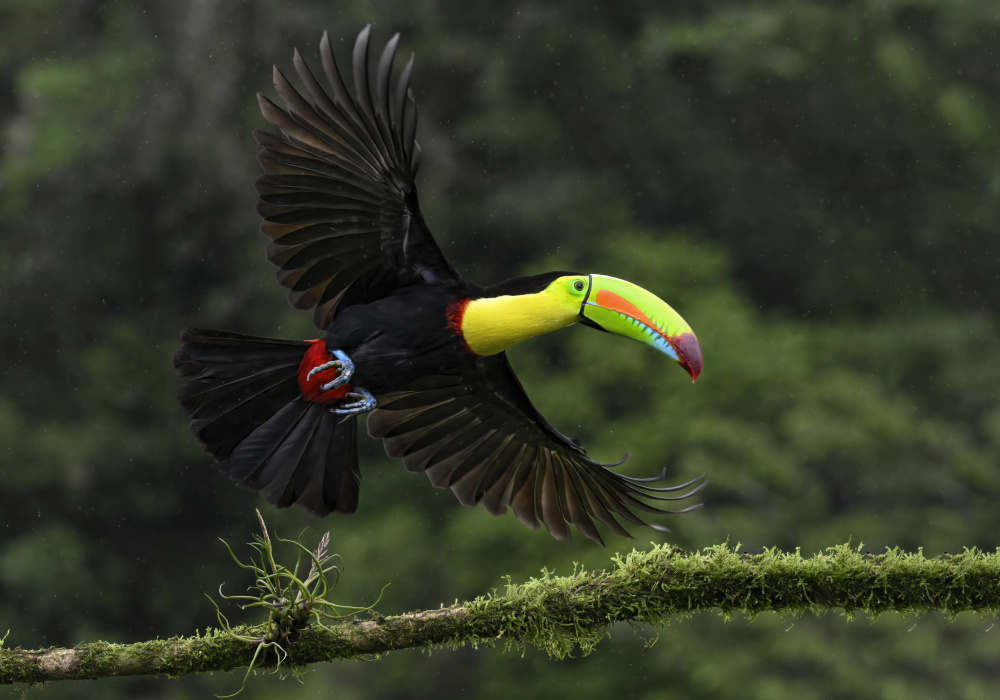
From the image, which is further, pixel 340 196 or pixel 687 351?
pixel 340 196

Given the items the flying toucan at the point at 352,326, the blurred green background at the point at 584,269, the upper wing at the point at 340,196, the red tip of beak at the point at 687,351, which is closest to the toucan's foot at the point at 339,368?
the flying toucan at the point at 352,326

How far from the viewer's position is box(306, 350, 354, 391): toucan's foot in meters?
2.97

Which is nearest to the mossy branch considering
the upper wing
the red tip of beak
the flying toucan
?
the flying toucan

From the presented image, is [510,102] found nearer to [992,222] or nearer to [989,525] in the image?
[992,222]

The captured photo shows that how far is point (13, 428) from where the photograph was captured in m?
8.49

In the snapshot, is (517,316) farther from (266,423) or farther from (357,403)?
(266,423)

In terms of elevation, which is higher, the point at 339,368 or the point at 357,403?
the point at 339,368

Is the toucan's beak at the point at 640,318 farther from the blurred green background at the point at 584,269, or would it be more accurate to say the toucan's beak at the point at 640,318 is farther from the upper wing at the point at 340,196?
the blurred green background at the point at 584,269

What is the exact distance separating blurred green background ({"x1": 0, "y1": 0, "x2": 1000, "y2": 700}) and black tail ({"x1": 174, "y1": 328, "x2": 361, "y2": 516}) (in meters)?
4.74

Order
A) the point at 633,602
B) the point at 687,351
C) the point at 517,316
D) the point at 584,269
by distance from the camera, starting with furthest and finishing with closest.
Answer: the point at 584,269 < the point at 517,316 < the point at 687,351 < the point at 633,602

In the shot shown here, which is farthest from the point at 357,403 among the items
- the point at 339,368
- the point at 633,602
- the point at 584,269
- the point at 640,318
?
the point at 584,269

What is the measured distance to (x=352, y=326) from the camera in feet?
9.80

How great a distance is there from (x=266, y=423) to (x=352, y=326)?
1.18 ft

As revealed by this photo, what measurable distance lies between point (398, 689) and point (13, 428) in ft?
11.8
